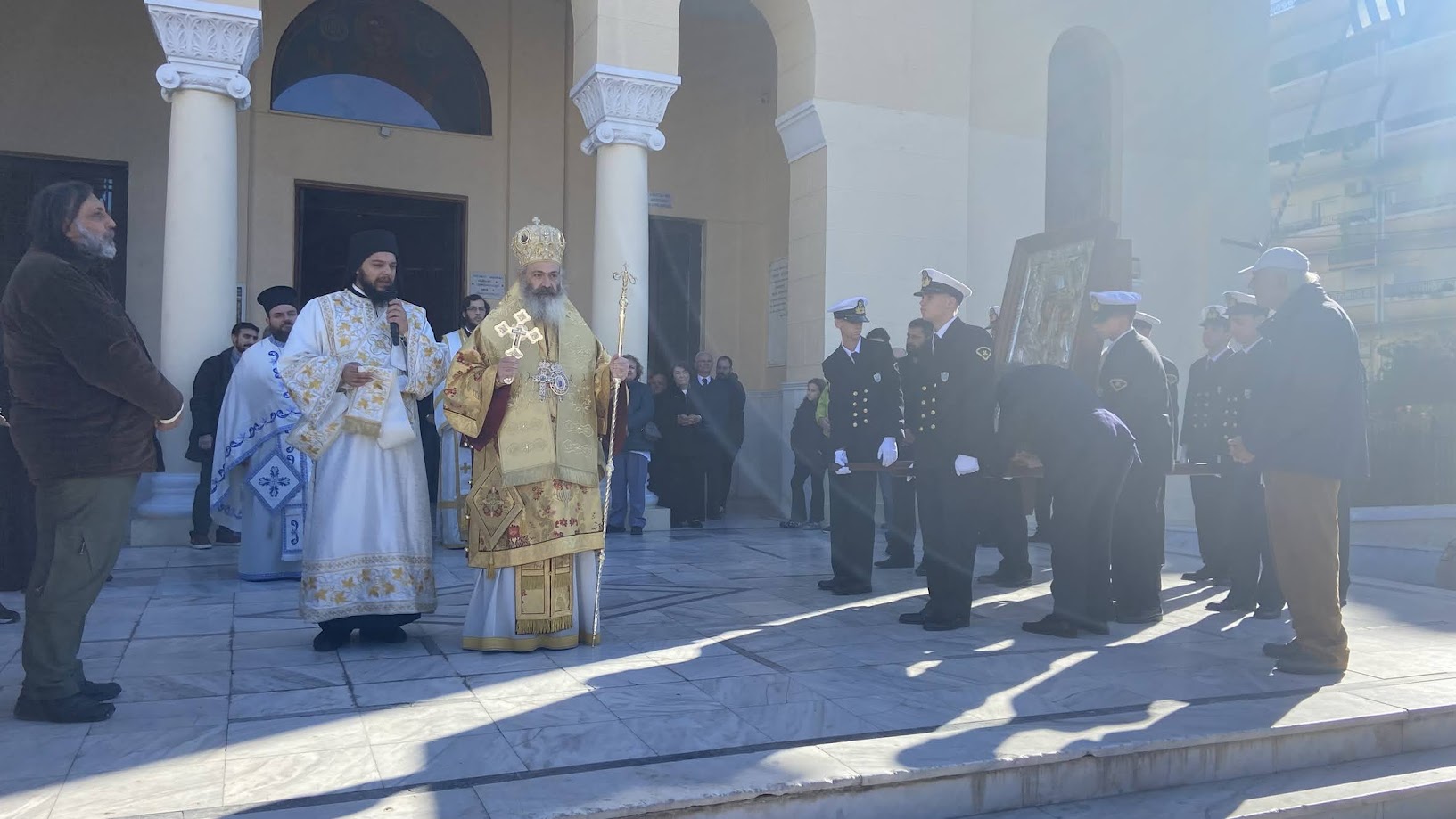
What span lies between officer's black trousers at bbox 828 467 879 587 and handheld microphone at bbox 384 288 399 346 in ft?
10.1

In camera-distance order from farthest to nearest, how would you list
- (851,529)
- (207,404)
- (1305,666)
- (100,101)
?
(100,101) → (207,404) → (851,529) → (1305,666)

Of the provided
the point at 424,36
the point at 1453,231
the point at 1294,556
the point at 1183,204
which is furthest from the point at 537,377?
the point at 1453,231

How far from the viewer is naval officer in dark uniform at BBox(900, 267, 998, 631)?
6078 mm

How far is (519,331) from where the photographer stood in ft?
18.1

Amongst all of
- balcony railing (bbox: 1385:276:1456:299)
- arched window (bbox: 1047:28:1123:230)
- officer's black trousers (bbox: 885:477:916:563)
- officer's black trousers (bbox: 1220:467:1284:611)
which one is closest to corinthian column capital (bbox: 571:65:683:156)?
officer's black trousers (bbox: 885:477:916:563)

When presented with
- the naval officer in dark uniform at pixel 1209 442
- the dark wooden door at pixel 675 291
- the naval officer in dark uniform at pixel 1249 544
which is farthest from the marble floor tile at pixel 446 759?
the dark wooden door at pixel 675 291

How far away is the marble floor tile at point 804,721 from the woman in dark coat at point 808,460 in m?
5.58

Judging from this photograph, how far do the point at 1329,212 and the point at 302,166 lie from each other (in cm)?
3034

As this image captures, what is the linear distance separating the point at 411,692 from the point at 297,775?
1.09 metres

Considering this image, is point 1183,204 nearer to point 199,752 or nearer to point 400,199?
point 400,199

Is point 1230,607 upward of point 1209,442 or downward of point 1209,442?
downward

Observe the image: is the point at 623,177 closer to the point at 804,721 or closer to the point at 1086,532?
the point at 1086,532

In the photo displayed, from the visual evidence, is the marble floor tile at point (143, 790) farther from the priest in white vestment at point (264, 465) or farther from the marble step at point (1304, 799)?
the priest in white vestment at point (264, 465)

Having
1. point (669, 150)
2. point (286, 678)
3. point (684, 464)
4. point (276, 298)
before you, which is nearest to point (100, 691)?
point (286, 678)
